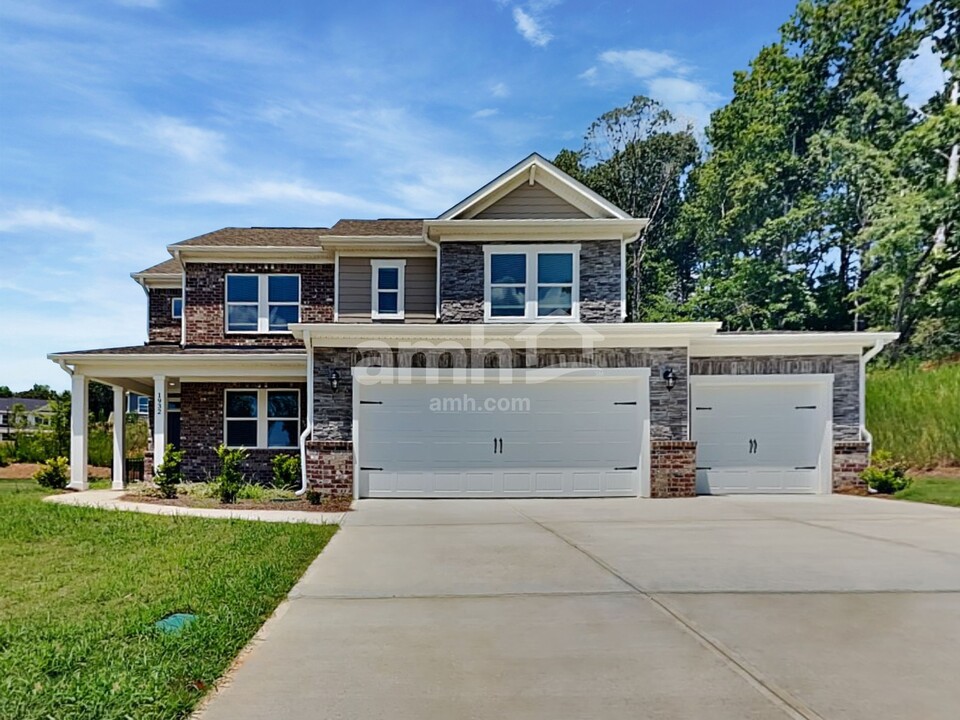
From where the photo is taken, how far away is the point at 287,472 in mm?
14656

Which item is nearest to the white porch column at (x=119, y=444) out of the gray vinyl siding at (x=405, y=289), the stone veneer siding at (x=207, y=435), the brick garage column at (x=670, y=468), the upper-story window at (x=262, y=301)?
the stone veneer siding at (x=207, y=435)

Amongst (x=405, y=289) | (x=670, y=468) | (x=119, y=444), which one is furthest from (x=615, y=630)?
(x=119, y=444)

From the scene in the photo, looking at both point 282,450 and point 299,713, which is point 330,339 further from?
point 299,713

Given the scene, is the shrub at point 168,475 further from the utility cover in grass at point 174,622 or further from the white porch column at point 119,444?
the utility cover in grass at point 174,622

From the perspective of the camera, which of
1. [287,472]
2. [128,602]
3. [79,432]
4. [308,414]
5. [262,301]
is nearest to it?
[128,602]

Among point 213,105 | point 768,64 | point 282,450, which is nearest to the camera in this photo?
point 213,105

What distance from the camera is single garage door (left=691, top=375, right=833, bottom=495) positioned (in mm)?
14430

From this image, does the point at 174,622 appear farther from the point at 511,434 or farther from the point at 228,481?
the point at 511,434

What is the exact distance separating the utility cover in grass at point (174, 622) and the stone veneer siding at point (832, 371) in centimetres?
1178

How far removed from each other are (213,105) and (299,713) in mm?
11703

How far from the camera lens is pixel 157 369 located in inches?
620

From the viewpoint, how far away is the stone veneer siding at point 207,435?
658 inches

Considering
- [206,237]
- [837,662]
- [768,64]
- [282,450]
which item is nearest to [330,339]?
[282,450]

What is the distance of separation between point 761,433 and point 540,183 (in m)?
7.50
